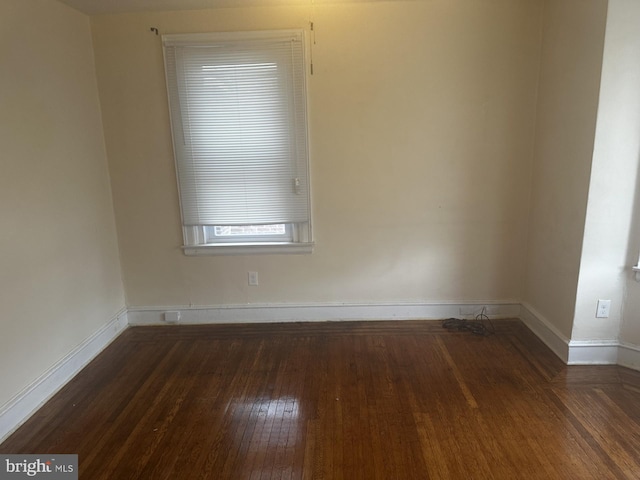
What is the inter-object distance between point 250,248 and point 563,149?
8.03 ft

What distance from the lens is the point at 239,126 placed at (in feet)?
9.84

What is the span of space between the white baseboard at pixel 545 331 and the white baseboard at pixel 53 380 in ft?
11.1

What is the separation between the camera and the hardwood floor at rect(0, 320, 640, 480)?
1.82 meters

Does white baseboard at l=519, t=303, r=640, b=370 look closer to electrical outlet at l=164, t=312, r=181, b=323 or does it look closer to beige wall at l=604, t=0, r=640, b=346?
beige wall at l=604, t=0, r=640, b=346

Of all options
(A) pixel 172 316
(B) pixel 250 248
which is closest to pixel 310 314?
(B) pixel 250 248

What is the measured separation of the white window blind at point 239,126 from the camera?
2896 millimetres

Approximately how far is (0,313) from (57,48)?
5.75ft

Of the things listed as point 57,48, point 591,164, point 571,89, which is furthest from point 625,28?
point 57,48

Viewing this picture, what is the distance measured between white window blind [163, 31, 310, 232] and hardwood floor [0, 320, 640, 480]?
1.09 m

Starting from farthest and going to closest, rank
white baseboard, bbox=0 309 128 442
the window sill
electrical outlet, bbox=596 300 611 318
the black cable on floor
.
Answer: the window sill, the black cable on floor, electrical outlet, bbox=596 300 611 318, white baseboard, bbox=0 309 128 442

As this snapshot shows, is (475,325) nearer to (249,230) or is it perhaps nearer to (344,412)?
(344,412)

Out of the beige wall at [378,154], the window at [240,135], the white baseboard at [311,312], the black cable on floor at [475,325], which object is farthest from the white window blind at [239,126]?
the black cable on floor at [475,325]

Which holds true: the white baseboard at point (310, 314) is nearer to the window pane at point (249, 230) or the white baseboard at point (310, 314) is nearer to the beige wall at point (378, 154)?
the beige wall at point (378, 154)

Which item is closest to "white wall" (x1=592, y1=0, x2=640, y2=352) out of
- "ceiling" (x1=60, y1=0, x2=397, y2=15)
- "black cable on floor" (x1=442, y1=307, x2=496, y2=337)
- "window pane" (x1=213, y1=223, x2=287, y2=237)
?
"black cable on floor" (x1=442, y1=307, x2=496, y2=337)
